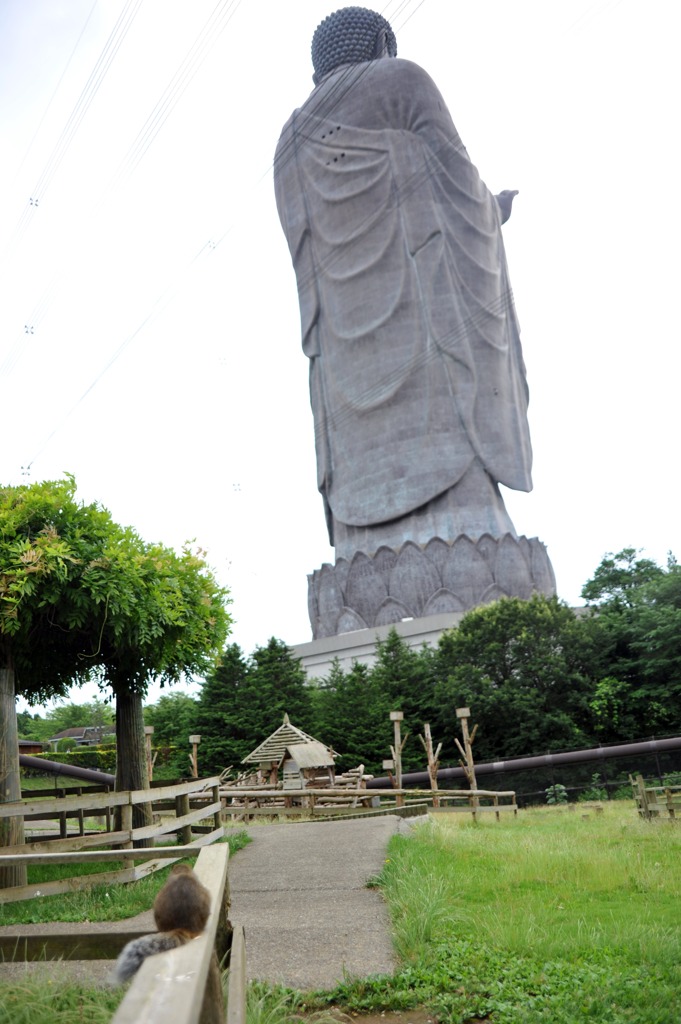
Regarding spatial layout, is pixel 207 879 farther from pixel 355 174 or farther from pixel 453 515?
pixel 355 174

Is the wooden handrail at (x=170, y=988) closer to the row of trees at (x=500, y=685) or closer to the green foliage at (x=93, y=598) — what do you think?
the green foliage at (x=93, y=598)

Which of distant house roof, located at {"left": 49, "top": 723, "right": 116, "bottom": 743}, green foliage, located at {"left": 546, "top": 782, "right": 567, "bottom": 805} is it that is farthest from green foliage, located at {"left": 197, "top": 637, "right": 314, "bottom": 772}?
distant house roof, located at {"left": 49, "top": 723, "right": 116, "bottom": 743}

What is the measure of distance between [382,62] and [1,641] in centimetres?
5406

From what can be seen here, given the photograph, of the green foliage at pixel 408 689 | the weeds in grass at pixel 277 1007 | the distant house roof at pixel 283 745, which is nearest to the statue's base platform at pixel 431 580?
the green foliage at pixel 408 689

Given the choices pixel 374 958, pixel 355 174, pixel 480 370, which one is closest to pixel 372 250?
pixel 355 174

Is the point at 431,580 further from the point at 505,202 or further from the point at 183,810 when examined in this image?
the point at 183,810

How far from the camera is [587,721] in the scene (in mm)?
35188

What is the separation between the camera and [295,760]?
71.0ft

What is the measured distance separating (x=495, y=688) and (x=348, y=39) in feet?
147

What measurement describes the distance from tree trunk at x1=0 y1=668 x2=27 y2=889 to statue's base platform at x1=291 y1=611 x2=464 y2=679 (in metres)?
33.9

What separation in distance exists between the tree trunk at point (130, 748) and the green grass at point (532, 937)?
3217 millimetres

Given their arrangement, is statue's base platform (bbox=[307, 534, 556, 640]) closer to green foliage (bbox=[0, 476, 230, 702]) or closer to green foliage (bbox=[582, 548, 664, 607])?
green foliage (bbox=[582, 548, 664, 607])

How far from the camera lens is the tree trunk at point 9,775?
8.59 meters

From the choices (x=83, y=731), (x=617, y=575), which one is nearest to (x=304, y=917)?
(x=617, y=575)
